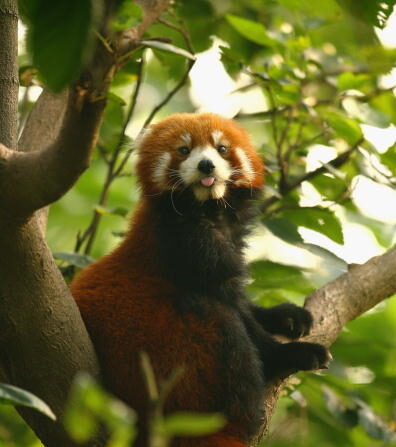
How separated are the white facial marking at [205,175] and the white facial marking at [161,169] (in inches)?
4.4

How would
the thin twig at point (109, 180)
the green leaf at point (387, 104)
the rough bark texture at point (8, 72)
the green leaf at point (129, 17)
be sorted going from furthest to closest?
the green leaf at point (387, 104) → the thin twig at point (109, 180) → the rough bark texture at point (8, 72) → the green leaf at point (129, 17)

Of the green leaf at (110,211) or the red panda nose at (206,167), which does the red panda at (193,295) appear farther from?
the green leaf at (110,211)

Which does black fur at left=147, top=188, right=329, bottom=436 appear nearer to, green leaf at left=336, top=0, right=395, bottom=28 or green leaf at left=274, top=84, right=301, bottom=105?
green leaf at left=274, top=84, right=301, bottom=105

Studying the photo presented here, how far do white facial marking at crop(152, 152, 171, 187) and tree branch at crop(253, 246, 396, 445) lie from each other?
3.90 ft

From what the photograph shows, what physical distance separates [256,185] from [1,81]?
6.76 ft

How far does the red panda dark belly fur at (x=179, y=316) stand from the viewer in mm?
3152

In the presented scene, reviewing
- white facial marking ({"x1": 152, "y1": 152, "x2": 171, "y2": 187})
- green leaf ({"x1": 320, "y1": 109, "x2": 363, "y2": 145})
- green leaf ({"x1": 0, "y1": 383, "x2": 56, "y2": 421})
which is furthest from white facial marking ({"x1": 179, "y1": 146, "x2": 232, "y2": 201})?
green leaf ({"x1": 0, "y1": 383, "x2": 56, "y2": 421})

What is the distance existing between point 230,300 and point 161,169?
3.36 ft

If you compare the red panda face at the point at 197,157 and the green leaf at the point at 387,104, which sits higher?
the green leaf at the point at 387,104

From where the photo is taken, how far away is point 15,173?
2.05m

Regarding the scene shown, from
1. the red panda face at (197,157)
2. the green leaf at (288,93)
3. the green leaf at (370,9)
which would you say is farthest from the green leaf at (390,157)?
the green leaf at (370,9)

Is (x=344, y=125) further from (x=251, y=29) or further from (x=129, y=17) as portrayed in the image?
(x=129, y=17)

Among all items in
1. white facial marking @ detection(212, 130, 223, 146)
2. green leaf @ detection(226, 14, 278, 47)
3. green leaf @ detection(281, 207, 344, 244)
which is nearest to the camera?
green leaf @ detection(226, 14, 278, 47)

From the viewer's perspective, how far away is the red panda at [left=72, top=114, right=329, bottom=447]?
320 centimetres
